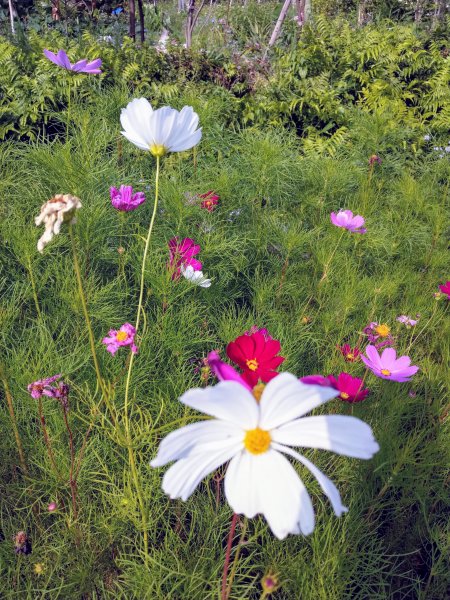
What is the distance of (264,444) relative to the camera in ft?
1.71

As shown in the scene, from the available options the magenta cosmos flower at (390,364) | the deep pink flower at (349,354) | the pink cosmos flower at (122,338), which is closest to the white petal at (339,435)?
the pink cosmos flower at (122,338)

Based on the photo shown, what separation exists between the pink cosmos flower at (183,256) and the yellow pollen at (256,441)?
0.95 m

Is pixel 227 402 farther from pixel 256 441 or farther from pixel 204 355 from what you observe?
pixel 204 355

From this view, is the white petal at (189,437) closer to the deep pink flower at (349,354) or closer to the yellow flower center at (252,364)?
the yellow flower center at (252,364)

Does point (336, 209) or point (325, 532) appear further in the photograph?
point (336, 209)

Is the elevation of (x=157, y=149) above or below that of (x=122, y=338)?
above

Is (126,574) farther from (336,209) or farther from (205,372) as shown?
(336,209)

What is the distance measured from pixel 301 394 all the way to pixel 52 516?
974mm

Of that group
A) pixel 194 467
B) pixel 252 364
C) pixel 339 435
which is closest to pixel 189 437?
pixel 194 467

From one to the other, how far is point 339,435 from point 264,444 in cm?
9

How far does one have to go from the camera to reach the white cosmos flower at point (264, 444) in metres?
0.46

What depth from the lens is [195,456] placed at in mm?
498

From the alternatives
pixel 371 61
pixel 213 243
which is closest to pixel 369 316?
pixel 213 243

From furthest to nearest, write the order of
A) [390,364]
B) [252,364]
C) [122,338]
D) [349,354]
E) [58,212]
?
1. [349,354]
2. [390,364]
3. [122,338]
4. [252,364]
5. [58,212]
